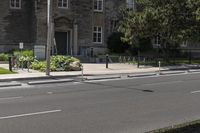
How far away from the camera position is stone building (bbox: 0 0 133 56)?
4478 cm

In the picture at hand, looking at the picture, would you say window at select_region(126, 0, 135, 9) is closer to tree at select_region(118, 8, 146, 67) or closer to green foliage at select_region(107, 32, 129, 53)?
green foliage at select_region(107, 32, 129, 53)

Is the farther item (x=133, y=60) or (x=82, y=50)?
(x=82, y=50)

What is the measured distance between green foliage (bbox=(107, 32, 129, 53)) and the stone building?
1.09m

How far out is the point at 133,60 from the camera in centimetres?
4334

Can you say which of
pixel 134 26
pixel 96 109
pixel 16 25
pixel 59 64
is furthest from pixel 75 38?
pixel 96 109

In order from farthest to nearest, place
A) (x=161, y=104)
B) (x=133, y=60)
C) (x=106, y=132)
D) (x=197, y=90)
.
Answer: (x=133, y=60) → (x=197, y=90) → (x=161, y=104) → (x=106, y=132)

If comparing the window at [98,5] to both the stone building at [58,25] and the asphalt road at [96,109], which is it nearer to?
the stone building at [58,25]

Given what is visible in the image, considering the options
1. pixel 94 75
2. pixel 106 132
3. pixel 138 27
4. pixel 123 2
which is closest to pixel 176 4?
pixel 138 27

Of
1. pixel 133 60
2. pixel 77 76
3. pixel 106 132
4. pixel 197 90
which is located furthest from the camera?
pixel 133 60

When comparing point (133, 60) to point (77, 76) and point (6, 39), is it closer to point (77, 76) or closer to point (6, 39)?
point (6, 39)

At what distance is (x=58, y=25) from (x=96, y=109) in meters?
32.2

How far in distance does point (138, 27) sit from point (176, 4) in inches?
250

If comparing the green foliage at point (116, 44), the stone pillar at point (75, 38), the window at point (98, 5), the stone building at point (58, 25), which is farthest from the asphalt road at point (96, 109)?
the window at point (98, 5)

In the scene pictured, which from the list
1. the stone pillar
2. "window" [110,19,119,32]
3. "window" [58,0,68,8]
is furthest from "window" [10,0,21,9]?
"window" [110,19,119,32]
